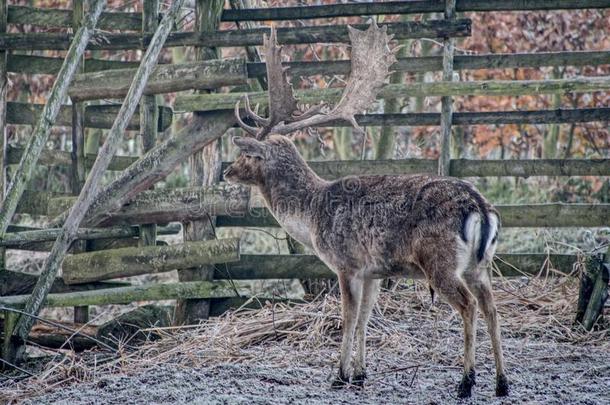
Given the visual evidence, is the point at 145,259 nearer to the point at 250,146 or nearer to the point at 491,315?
the point at 250,146

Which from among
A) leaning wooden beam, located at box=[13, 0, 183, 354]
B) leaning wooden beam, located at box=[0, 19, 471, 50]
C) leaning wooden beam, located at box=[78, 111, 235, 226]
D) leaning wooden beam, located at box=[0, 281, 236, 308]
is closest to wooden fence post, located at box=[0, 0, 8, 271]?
leaning wooden beam, located at box=[0, 19, 471, 50]

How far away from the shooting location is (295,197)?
25.3 feet

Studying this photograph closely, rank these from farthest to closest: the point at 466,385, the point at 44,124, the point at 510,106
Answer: the point at 510,106 < the point at 44,124 < the point at 466,385

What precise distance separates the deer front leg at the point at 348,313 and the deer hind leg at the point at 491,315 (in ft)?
2.65

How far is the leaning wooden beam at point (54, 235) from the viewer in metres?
8.42

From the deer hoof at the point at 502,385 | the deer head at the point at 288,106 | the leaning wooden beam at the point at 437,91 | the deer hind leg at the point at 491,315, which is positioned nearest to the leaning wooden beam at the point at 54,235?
the leaning wooden beam at the point at 437,91

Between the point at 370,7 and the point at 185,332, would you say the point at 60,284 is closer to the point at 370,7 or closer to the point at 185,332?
the point at 185,332

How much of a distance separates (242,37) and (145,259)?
2179 mm

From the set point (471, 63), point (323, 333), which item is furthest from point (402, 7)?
point (323, 333)

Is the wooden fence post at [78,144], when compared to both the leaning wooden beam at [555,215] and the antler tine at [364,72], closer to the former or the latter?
the leaning wooden beam at [555,215]

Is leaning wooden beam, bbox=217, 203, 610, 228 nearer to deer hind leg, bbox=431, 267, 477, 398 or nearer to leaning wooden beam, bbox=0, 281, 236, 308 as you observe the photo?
leaning wooden beam, bbox=0, 281, 236, 308

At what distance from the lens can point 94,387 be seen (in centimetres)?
686

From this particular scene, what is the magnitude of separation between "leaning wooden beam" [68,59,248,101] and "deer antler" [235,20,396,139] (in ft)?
2.92

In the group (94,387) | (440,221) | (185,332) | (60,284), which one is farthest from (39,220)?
(440,221)
